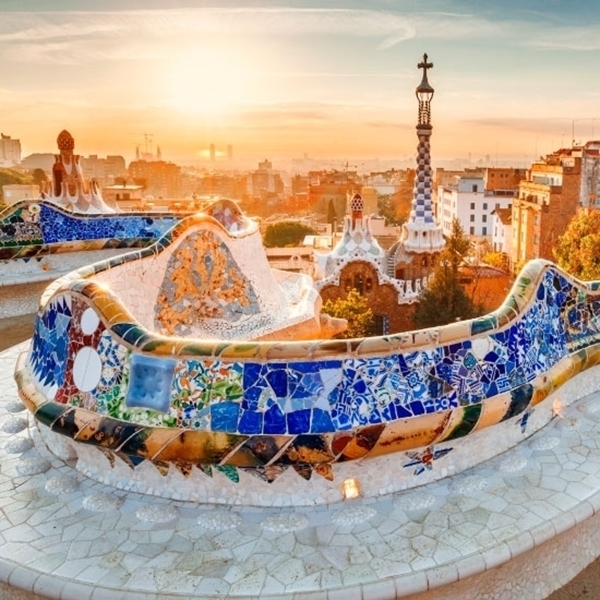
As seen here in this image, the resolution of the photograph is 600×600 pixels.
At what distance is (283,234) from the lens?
4103 centimetres

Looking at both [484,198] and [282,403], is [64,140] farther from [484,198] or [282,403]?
[484,198]

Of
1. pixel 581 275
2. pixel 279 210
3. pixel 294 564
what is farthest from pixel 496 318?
pixel 279 210

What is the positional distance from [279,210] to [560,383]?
3318 inches

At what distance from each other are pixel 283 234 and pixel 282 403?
125ft

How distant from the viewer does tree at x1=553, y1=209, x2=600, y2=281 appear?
53.7 feet

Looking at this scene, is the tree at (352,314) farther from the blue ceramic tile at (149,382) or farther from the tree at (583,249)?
the blue ceramic tile at (149,382)

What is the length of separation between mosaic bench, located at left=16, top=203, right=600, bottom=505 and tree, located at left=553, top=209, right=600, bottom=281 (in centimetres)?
1322

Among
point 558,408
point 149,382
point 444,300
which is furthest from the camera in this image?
point 444,300

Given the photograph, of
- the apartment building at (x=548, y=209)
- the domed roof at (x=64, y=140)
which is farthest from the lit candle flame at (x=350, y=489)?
the apartment building at (x=548, y=209)

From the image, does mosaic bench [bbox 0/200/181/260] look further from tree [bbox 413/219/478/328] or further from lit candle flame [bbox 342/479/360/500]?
tree [bbox 413/219/478/328]

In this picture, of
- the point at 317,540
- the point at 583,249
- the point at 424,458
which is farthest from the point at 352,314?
the point at 317,540

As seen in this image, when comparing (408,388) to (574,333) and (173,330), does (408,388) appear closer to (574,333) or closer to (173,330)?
(574,333)

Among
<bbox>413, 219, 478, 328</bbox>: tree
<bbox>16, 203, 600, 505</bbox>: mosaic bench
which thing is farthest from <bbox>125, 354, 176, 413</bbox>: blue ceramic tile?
<bbox>413, 219, 478, 328</bbox>: tree

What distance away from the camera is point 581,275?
54.7ft
